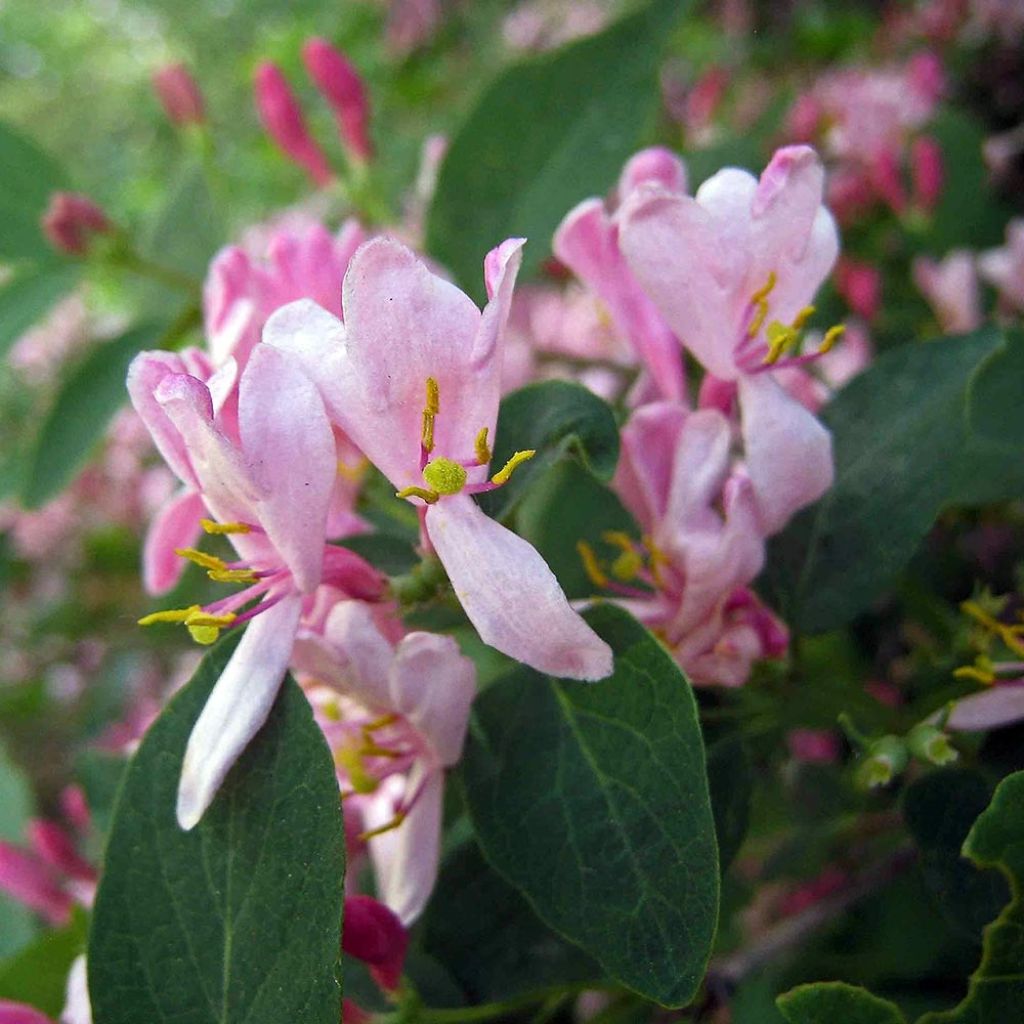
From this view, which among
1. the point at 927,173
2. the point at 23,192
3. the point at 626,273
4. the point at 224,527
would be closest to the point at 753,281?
the point at 626,273

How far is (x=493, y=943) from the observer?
57 cm

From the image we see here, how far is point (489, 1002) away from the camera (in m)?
0.56

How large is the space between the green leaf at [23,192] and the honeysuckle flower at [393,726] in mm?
609

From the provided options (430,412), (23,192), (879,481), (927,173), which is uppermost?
(23,192)

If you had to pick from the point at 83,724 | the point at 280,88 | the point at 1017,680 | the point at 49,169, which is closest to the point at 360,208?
the point at 280,88

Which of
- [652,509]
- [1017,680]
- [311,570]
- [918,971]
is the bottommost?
[918,971]

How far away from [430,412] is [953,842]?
13.5 inches

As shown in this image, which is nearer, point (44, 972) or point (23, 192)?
point (44, 972)

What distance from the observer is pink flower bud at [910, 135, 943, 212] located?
4.10 feet

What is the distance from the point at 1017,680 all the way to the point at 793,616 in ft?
0.39

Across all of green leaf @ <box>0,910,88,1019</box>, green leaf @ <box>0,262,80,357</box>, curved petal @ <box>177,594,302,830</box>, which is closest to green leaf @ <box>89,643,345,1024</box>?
curved petal @ <box>177,594,302,830</box>

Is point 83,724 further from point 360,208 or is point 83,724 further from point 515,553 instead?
point 515,553

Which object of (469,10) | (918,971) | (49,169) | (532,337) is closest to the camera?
(918,971)

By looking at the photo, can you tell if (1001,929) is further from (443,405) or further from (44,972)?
(44,972)
